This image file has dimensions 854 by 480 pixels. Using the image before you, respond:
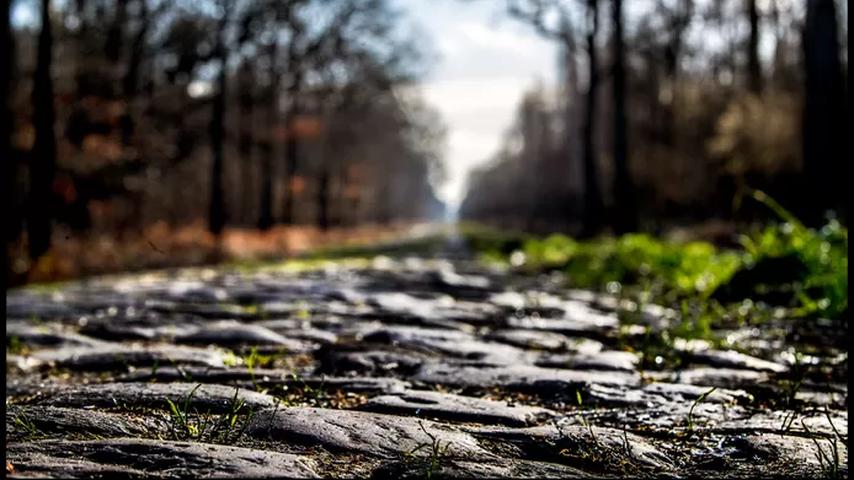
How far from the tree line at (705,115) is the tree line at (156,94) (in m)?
6.96

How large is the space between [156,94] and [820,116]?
13.7 metres

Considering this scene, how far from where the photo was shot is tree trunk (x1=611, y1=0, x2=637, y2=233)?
20703 mm

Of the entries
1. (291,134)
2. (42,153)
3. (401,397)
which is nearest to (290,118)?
(291,134)

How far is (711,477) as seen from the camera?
2242 millimetres

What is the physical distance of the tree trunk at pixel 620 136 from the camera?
815 inches

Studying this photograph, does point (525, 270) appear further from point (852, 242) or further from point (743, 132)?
point (743, 132)

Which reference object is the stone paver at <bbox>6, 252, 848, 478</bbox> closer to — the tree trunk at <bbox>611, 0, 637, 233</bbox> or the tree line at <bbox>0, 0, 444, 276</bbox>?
the tree line at <bbox>0, 0, 444, 276</bbox>

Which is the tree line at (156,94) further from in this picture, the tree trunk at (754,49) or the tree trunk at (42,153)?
the tree trunk at (754,49)

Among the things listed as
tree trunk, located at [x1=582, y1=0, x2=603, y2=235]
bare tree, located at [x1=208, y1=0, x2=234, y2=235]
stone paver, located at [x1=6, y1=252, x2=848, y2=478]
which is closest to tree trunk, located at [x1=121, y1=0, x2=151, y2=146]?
bare tree, located at [x1=208, y1=0, x2=234, y2=235]

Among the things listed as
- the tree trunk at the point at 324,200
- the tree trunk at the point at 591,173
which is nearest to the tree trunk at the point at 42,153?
the tree trunk at the point at 591,173

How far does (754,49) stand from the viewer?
84.5 feet

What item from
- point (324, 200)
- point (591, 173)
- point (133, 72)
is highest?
point (133, 72)

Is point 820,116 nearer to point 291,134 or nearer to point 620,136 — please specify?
point 620,136

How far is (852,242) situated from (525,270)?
1120 cm
